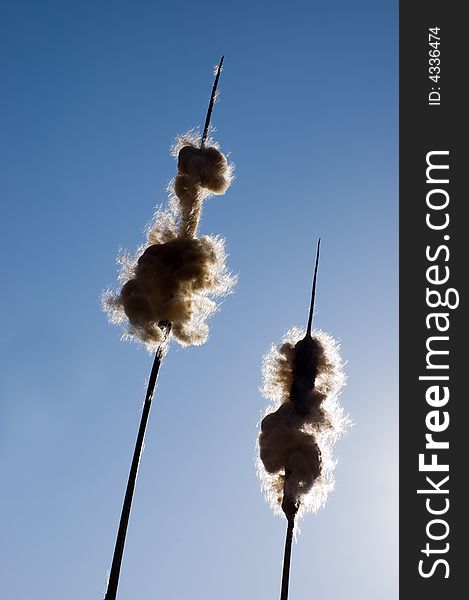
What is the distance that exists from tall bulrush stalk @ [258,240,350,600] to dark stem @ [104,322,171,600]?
2114 mm

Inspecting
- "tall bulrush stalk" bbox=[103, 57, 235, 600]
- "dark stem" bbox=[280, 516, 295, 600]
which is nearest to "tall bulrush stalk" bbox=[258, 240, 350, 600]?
"dark stem" bbox=[280, 516, 295, 600]

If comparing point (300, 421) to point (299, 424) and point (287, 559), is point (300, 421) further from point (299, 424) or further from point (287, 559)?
point (287, 559)

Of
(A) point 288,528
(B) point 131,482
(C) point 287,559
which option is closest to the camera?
(B) point 131,482

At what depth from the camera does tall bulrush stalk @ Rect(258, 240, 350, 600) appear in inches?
426

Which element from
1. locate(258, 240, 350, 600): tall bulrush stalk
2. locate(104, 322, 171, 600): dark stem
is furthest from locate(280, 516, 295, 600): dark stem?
locate(104, 322, 171, 600): dark stem

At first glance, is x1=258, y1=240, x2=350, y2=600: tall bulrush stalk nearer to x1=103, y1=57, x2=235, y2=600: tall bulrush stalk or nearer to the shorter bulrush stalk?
the shorter bulrush stalk

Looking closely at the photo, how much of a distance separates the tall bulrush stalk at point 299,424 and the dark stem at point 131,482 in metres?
2.11

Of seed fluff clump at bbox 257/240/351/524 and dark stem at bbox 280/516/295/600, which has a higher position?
seed fluff clump at bbox 257/240/351/524

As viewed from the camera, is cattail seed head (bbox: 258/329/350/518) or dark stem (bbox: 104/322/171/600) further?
cattail seed head (bbox: 258/329/350/518)

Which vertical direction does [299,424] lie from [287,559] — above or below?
above

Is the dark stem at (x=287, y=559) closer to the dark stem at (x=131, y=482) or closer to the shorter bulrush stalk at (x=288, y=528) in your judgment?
the shorter bulrush stalk at (x=288, y=528)

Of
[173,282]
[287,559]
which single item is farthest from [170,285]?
[287,559]

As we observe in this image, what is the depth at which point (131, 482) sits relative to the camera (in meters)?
9.17

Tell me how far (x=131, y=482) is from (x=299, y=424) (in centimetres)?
289
